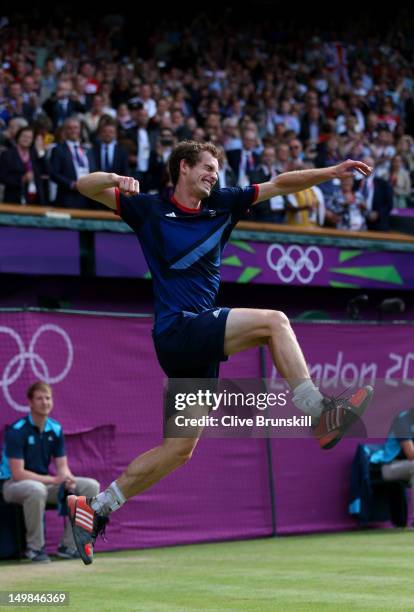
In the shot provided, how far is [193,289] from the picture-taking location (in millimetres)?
8125

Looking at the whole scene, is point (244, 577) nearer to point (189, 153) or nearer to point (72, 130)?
point (189, 153)

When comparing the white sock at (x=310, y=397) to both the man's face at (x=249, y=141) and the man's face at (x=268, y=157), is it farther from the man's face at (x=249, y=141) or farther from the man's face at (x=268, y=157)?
the man's face at (x=249, y=141)

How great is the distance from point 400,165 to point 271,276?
5.62m

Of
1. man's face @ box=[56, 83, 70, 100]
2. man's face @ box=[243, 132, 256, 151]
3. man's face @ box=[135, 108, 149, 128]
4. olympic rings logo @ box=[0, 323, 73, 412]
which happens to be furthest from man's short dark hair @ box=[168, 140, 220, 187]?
man's face @ box=[243, 132, 256, 151]

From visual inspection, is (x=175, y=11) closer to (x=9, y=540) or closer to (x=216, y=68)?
(x=216, y=68)

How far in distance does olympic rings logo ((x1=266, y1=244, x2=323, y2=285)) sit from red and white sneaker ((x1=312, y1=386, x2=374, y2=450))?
33.4ft

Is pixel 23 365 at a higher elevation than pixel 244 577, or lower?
higher

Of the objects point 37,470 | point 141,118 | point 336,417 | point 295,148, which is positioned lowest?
point 37,470

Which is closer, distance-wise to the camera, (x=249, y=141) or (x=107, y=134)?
(x=107, y=134)

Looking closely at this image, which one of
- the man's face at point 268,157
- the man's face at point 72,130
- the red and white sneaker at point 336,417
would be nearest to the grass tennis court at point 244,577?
the red and white sneaker at point 336,417

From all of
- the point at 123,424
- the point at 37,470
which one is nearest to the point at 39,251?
the point at 123,424

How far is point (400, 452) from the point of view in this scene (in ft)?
47.4

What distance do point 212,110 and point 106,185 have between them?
1260cm

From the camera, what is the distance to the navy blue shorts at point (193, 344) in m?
7.68
